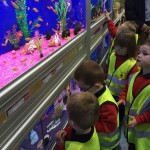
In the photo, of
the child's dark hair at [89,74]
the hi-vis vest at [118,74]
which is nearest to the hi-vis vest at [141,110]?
the child's dark hair at [89,74]

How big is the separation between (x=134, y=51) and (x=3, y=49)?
159 centimetres

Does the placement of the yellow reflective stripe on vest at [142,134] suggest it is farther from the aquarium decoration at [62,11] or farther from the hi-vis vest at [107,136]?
the aquarium decoration at [62,11]

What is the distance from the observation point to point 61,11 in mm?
2318

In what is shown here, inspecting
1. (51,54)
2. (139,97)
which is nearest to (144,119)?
(139,97)

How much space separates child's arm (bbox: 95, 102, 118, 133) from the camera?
5.76 ft

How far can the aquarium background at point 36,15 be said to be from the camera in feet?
5.13

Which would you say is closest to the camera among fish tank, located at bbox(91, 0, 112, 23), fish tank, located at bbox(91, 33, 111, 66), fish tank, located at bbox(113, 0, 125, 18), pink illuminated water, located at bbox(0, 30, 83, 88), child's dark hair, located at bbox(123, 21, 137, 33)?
pink illuminated water, located at bbox(0, 30, 83, 88)

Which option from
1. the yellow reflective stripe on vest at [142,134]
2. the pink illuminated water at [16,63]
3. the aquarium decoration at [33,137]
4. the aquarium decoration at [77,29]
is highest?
the pink illuminated water at [16,63]

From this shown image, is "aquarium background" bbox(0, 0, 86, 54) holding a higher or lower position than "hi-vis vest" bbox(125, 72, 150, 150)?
higher

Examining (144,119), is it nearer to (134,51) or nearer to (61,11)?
(134,51)

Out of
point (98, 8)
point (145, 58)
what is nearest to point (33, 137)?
point (145, 58)

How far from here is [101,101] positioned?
178 centimetres

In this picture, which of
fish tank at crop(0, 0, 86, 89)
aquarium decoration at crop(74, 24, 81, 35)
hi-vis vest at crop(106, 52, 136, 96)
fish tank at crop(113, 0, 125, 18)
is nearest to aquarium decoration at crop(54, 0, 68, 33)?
fish tank at crop(0, 0, 86, 89)

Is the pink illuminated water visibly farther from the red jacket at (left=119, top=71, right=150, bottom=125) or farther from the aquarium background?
the red jacket at (left=119, top=71, right=150, bottom=125)
